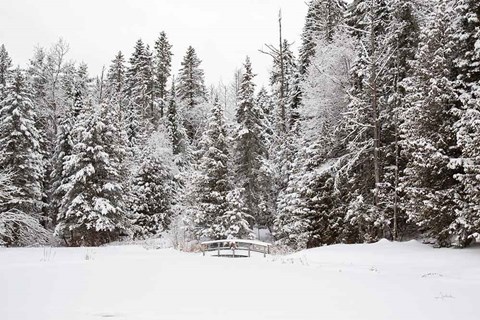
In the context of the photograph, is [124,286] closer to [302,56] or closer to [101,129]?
[101,129]

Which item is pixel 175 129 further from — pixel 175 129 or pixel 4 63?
pixel 4 63

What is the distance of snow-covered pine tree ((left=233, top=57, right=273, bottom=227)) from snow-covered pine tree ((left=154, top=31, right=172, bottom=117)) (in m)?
22.3

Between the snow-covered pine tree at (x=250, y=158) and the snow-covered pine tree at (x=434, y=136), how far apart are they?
569 inches

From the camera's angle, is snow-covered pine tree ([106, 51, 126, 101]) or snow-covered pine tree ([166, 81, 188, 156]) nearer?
snow-covered pine tree ([166, 81, 188, 156])

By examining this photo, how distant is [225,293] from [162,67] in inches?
1942

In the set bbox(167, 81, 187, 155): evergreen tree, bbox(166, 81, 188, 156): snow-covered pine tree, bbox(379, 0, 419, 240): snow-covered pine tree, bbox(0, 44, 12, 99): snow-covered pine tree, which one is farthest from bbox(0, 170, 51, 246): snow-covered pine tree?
bbox(0, 44, 12, 99): snow-covered pine tree

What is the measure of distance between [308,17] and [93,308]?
39.2m

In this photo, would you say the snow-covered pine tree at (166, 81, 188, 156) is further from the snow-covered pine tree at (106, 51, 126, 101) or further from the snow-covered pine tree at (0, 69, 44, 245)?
the snow-covered pine tree at (0, 69, 44, 245)

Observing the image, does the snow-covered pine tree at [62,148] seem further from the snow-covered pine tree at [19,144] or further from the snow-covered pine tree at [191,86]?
the snow-covered pine tree at [191,86]

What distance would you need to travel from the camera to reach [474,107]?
48.6ft

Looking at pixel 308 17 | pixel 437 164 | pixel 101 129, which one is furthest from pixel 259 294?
pixel 308 17

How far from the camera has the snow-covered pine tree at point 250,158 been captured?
31.0 metres

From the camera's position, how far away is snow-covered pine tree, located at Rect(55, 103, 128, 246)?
26766 millimetres

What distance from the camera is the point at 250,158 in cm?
3128
